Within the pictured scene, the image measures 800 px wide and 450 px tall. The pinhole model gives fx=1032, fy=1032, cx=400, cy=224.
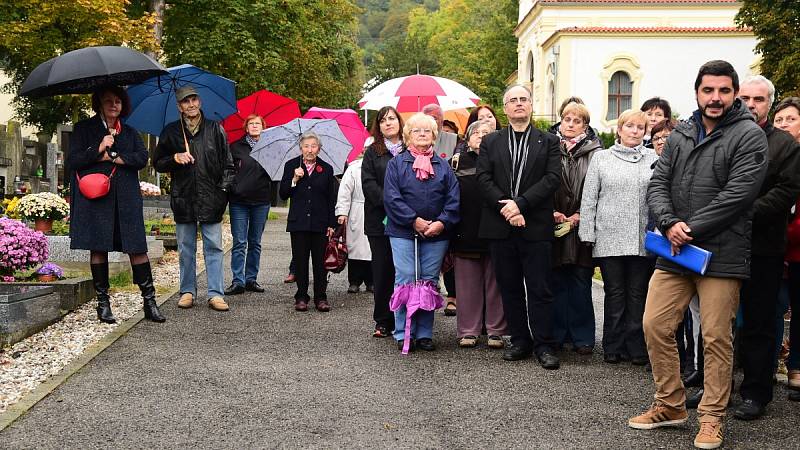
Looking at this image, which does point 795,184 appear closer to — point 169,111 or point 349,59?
point 169,111

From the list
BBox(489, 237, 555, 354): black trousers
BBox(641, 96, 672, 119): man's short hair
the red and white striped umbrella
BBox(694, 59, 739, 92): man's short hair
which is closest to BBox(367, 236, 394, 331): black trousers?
BBox(489, 237, 555, 354): black trousers

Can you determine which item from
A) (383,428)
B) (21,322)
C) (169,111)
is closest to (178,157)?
(169,111)

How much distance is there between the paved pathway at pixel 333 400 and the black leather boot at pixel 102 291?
1.11ft

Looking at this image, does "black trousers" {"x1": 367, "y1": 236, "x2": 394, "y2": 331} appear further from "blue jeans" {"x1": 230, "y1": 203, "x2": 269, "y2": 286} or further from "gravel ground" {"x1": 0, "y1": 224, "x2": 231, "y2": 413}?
"blue jeans" {"x1": 230, "y1": 203, "x2": 269, "y2": 286}

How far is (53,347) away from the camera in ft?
27.0

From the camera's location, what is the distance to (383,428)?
598cm

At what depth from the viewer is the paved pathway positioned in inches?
227

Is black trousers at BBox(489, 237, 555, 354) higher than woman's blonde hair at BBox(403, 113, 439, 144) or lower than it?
lower

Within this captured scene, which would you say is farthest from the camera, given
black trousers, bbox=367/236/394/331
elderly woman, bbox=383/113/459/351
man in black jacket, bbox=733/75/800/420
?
black trousers, bbox=367/236/394/331

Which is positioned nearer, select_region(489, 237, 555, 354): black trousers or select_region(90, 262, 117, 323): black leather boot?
select_region(489, 237, 555, 354): black trousers

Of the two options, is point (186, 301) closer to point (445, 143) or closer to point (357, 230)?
point (357, 230)

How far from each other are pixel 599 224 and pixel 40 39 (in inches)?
615

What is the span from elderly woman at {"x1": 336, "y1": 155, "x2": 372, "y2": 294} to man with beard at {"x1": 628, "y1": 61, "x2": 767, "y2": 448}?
17.4 ft

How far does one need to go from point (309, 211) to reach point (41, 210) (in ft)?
15.5
